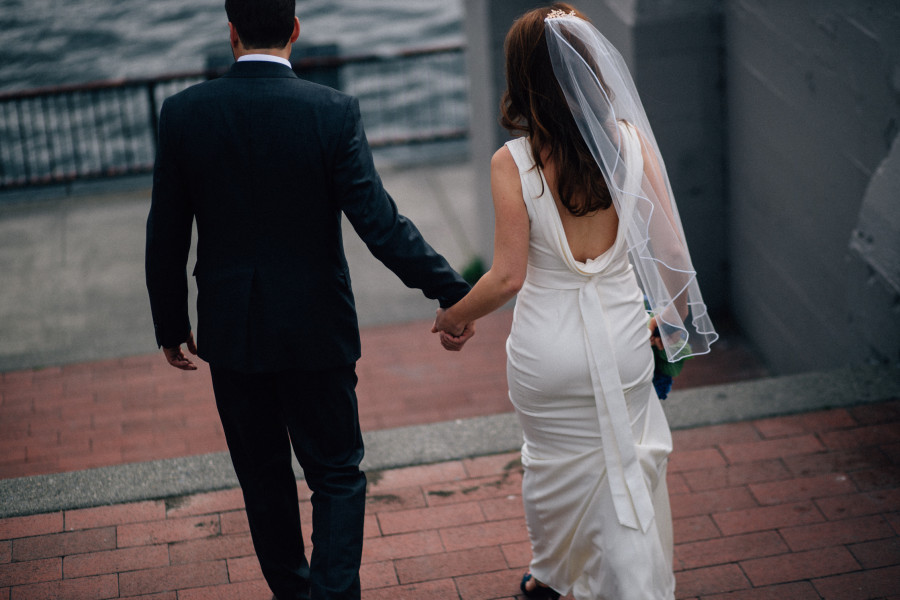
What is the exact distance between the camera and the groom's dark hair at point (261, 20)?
2.55 m

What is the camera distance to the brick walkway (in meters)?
3.18

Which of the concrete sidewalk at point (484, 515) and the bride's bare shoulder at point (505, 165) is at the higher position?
the bride's bare shoulder at point (505, 165)

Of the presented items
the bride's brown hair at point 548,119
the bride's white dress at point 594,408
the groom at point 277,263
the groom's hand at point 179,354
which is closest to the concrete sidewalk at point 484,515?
the bride's white dress at point 594,408

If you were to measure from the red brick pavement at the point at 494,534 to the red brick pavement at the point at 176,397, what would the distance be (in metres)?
1.28

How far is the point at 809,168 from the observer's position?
5371 millimetres

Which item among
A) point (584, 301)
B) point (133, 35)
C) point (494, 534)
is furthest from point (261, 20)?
point (133, 35)

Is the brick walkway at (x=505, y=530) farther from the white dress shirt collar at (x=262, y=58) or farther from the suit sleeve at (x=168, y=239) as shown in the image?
the white dress shirt collar at (x=262, y=58)

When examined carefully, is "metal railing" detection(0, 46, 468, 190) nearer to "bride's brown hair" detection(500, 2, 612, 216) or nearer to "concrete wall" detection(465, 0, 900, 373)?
"concrete wall" detection(465, 0, 900, 373)

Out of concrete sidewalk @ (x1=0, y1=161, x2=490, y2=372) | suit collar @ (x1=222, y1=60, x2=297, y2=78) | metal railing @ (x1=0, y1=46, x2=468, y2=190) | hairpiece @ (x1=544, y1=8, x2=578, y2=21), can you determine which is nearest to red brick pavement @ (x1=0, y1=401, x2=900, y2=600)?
suit collar @ (x1=222, y1=60, x2=297, y2=78)

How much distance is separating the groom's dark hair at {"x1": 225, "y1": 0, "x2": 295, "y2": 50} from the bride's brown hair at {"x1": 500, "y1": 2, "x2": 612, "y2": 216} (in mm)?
595

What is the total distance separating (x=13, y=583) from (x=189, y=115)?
1710 mm

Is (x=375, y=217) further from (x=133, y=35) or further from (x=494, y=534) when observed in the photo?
(x=133, y=35)

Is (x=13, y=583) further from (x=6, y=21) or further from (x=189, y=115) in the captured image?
(x=6, y=21)

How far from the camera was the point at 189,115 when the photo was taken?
2.56 meters
